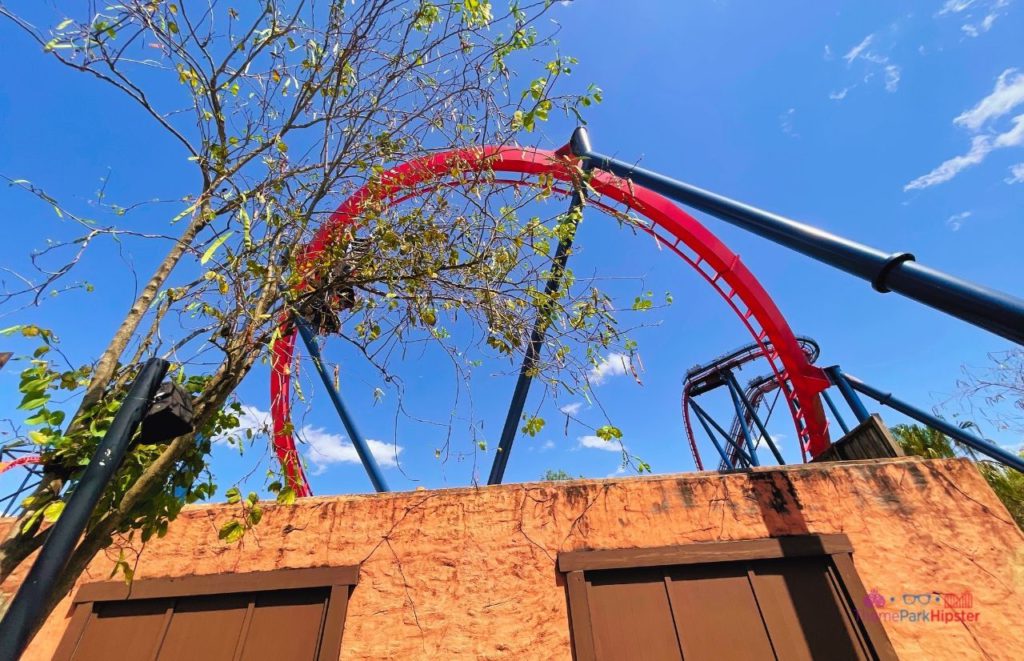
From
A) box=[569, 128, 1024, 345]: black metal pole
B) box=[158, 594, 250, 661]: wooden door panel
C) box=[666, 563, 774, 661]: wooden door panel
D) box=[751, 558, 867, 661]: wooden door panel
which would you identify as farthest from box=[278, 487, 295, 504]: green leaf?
box=[569, 128, 1024, 345]: black metal pole

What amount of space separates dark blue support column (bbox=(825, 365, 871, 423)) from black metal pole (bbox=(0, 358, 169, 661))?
36.4 ft

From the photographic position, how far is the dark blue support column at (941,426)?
7.47m

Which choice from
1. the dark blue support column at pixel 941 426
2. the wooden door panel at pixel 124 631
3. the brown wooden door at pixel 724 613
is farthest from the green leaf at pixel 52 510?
the dark blue support column at pixel 941 426

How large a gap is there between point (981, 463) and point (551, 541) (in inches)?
321

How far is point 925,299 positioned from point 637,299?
181 centimetres

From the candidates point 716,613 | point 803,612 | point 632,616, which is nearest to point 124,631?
point 632,616

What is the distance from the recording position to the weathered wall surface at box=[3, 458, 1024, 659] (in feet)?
13.2

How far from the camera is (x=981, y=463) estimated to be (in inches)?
314

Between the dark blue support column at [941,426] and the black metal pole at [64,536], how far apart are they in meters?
10.6

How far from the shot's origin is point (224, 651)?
13.5 ft

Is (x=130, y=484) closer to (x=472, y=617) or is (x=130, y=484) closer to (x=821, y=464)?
(x=472, y=617)

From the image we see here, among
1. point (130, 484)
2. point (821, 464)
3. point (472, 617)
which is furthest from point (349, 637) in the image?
point (821, 464)

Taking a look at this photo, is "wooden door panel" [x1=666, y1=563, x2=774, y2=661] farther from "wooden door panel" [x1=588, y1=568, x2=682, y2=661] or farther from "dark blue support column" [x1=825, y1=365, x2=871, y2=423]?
"dark blue support column" [x1=825, y1=365, x2=871, y2=423]

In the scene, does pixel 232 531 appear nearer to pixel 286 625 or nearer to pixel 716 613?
pixel 286 625
